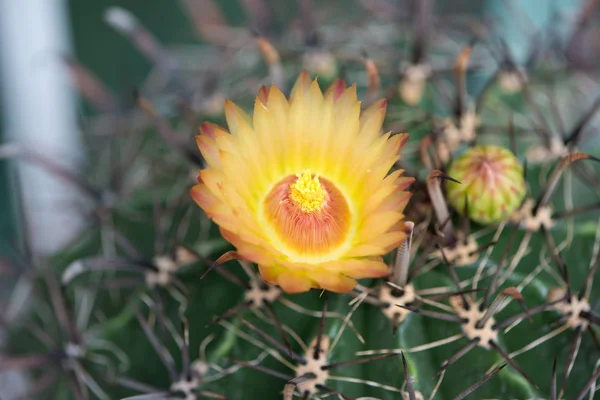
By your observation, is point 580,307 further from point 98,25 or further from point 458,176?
point 98,25

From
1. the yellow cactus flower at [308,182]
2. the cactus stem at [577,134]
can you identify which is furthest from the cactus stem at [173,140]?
the cactus stem at [577,134]

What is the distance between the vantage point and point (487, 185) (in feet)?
1.83

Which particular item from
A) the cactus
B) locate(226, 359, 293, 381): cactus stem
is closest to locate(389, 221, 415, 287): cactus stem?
the cactus

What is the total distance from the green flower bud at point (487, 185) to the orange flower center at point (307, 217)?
115mm

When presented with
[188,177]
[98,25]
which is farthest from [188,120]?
[98,25]

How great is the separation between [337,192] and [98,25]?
1341 mm

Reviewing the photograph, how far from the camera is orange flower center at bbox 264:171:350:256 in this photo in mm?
498

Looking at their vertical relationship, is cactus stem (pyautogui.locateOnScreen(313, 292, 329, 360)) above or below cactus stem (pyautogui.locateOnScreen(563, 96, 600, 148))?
below

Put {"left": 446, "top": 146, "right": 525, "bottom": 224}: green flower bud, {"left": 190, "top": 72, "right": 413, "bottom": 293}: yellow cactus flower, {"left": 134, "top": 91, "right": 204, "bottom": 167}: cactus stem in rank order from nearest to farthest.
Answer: {"left": 190, "top": 72, "right": 413, "bottom": 293}: yellow cactus flower, {"left": 446, "top": 146, "right": 525, "bottom": 224}: green flower bud, {"left": 134, "top": 91, "right": 204, "bottom": 167}: cactus stem

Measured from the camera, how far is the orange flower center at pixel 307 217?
50 cm

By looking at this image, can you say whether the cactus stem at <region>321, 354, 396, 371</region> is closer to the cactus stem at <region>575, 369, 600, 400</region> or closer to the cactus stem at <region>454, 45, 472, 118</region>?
the cactus stem at <region>575, 369, 600, 400</region>

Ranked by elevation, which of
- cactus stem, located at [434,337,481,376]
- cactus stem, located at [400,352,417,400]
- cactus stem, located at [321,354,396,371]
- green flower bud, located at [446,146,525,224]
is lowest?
cactus stem, located at [400,352,417,400]

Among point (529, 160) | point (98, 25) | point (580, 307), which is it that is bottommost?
point (580, 307)

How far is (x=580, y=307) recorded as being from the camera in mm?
551
